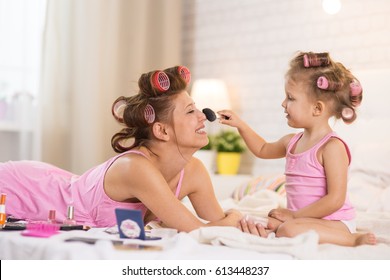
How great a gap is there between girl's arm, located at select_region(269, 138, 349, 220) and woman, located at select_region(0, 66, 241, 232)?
0.73 ft

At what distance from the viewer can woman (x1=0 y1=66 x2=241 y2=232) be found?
1768 mm

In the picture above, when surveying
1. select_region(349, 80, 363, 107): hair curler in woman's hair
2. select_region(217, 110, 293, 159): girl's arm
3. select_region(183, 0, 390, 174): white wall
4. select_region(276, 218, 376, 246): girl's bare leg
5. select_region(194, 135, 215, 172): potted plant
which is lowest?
select_region(276, 218, 376, 246): girl's bare leg

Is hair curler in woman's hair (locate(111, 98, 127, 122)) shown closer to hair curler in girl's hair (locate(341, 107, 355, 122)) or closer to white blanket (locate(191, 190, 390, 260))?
white blanket (locate(191, 190, 390, 260))

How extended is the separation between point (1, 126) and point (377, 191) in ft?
7.29

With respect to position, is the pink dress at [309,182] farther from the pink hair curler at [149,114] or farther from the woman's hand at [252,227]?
the pink hair curler at [149,114]

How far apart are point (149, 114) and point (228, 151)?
7.15ft

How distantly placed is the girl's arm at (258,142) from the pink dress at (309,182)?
182 mm

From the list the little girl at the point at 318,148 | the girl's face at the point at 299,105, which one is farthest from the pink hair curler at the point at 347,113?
the girl's face at the point at 299,105

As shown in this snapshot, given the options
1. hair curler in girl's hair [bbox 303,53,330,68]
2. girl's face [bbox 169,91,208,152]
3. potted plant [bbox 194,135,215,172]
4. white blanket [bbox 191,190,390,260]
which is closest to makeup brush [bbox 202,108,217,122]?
girl's face [bbox 169,91,208,152]

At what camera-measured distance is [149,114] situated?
1.92 m

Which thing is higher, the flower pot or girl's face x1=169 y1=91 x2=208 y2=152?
girl's face x1=169 y1=91 x2=208 y2=152

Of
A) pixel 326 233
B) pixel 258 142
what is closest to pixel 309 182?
pixel 326 233

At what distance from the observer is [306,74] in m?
1.97
